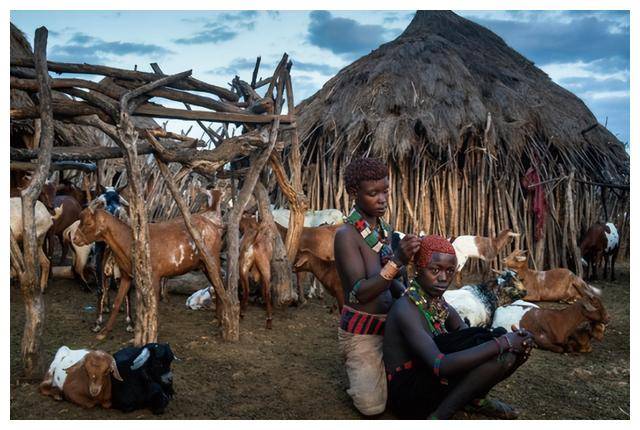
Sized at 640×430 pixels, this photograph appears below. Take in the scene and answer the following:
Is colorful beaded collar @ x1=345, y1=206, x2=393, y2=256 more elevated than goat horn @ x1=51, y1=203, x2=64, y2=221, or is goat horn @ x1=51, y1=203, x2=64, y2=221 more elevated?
colorful beaded collar @ x1=345, y1=206, x2=393, y2=256

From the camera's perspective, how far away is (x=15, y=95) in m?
7.76

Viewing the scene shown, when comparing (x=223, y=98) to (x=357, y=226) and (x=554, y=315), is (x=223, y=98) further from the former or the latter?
(x=554, y=315)

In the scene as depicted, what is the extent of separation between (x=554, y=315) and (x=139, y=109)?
517cm

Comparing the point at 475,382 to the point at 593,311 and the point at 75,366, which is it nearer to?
the point at 75,366

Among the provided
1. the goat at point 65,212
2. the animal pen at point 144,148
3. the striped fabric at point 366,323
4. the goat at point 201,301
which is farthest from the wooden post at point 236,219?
the goat at point 65,212

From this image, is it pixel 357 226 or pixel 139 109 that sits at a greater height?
pixel 139 109

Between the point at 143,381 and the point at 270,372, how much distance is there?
1.50 m

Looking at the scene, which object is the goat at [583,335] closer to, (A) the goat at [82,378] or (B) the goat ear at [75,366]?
(A) the goat at [82,378]

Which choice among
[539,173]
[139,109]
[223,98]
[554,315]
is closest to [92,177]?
[223,98]

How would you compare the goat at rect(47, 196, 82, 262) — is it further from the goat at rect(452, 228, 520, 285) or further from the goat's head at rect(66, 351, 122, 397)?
the goat at rect(452, 228, 520, 285)

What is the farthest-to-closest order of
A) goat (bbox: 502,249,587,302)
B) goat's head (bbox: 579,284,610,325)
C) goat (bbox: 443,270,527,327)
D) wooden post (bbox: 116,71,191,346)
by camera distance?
goat (bbox: 502,249,587,302)
goat (bbox: 443,270,527,327)
goat's head (bbox: 579,284,610,325)
wooden post (bbox: 116,71,191,346)

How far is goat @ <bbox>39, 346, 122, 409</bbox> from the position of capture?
13.2 feet

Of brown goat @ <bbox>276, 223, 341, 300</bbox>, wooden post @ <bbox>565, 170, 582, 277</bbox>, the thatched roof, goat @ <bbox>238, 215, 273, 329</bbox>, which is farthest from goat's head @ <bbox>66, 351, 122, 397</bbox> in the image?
wooden post @ <bbox>565, 170, 582, 277</bbox>

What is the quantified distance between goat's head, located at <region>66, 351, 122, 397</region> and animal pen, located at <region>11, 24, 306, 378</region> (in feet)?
2.85
